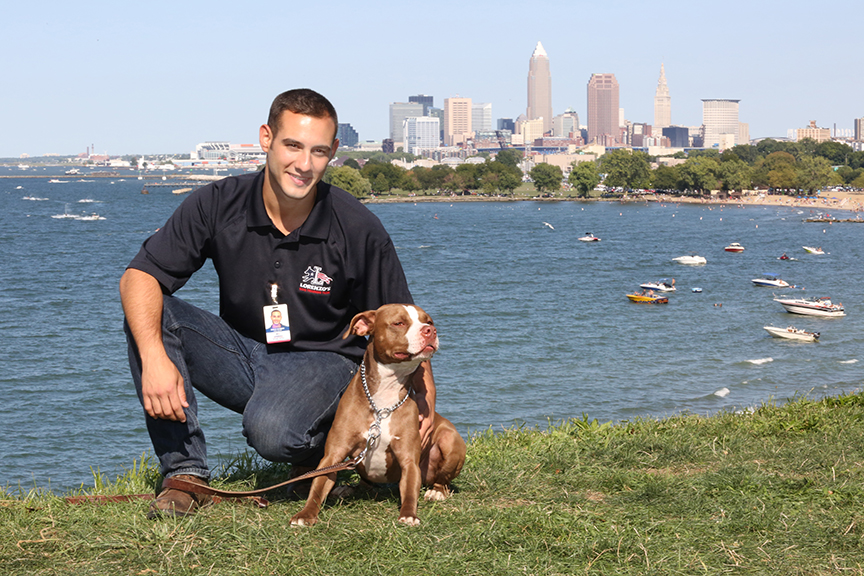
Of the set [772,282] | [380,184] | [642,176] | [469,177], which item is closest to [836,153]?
[642,176]

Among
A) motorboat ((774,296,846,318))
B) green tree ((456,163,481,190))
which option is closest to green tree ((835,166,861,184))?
green tree ((456,163,481,190))

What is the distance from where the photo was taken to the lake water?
21.4 metres

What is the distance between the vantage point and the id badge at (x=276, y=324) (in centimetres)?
428

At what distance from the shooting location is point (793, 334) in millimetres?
33250

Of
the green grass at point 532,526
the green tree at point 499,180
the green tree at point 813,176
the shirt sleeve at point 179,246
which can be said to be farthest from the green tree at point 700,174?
the shirt sleeve at point 179,246

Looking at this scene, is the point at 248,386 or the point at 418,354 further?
the point at 248,386

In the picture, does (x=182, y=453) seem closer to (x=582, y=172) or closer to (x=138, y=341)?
(x=138, y=341)

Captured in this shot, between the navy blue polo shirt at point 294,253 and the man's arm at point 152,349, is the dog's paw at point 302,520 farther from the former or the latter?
the navy blue polo shirt at point 294,253

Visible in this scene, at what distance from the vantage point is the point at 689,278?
5731 centimetres

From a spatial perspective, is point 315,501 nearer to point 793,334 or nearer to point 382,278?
point 382,278

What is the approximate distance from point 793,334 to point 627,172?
14469 centimetres

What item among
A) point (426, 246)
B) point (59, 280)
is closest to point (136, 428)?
point (59, 280)

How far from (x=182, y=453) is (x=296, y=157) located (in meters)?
1.54

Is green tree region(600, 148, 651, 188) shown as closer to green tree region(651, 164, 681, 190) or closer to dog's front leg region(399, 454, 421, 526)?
green tree region(651, 164, 681, 190)
